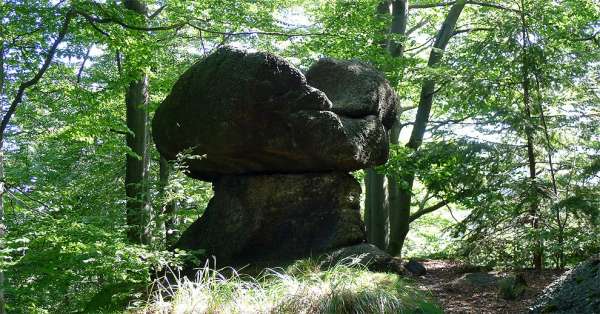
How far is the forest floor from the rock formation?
135cm

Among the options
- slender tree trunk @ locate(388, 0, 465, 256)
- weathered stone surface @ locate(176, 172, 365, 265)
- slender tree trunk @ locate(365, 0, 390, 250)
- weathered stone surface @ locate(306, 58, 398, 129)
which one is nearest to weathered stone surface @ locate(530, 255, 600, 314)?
weathered stone surface @ locate(176, 172, 365, 265)

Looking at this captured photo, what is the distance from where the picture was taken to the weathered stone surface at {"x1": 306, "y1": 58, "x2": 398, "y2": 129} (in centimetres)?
835

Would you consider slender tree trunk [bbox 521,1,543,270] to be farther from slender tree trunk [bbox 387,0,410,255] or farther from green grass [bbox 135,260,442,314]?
slender tree trunk [bbox 387,0,410,255]

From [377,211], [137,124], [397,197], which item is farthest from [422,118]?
[137,124]

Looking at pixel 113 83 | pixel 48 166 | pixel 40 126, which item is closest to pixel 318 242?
pixel 113 83

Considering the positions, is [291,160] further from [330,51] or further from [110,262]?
[330,51]

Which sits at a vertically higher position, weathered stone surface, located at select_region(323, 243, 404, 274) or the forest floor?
weathered stone surface, located at select_region(323, 243, 404, 274)

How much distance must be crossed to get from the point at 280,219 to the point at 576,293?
14.1 feet

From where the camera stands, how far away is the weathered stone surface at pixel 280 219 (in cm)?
775

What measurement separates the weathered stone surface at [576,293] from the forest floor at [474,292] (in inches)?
40.2

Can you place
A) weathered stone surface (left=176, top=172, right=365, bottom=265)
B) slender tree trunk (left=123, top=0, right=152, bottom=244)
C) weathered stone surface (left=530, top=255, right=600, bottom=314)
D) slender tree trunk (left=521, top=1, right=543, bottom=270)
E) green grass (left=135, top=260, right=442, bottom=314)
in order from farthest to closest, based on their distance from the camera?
slender tree trunk (left=123, top=0, right=152, bottom=244) → weathered stone surface (left=176, top=172, right=365, bottom=265) → slender tree trunk (left=521, top=1, right=543, bottom=270) → green grass (left=135, top=260, right=442, bottom=314) → weathered stone surface (left=530, top=255, right=600, bottom=314)

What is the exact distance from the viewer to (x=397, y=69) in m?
11.4

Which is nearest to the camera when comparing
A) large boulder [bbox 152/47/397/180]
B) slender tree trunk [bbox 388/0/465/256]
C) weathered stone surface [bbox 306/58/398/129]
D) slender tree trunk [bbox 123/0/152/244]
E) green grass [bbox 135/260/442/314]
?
green grass [bbox 135/260/442/314]

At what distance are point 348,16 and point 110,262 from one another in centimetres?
799
